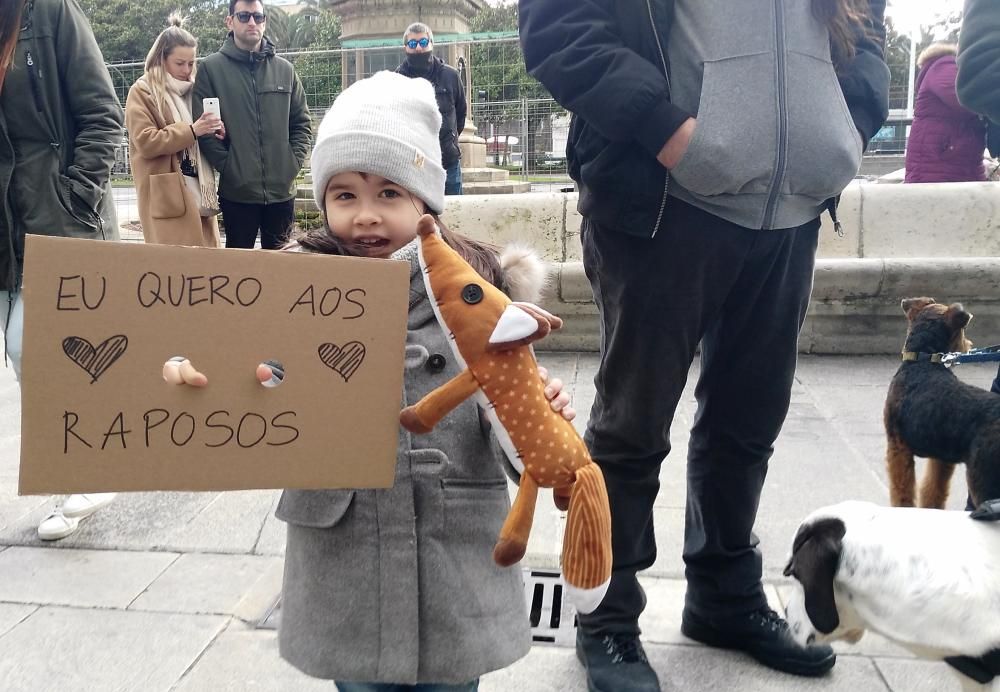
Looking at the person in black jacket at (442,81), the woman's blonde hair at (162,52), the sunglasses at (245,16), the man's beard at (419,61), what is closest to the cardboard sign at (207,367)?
the woman's blonde hair at (162,52)

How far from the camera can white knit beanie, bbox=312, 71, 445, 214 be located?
149 cm

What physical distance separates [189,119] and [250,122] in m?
0.33

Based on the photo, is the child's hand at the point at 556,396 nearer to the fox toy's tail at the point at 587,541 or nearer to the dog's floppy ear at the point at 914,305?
the fox toy's tail at the point at 587,541

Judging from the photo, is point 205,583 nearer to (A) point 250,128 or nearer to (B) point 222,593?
(B) point 222,593

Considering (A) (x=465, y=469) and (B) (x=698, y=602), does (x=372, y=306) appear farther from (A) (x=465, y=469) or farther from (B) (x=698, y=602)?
(B) (x=698, y=602)

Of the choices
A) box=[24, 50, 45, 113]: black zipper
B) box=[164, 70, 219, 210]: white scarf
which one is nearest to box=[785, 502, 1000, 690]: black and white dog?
box=[24, 50, 45, 113]: black zipper

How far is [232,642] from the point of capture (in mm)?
2320

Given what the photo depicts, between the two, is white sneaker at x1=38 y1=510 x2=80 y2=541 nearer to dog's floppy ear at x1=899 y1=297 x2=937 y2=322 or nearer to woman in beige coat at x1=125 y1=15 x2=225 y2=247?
woman in beige coat at x1=125 y1=15 x2=225 y2=247

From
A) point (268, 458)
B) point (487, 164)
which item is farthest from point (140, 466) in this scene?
point (487, 164)

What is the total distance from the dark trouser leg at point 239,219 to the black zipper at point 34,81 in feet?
6.28

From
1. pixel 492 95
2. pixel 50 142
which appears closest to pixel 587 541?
pixel 50 142

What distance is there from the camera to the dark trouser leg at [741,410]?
2.00 meters

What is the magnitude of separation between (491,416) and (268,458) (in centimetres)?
34

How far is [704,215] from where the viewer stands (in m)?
1.87
